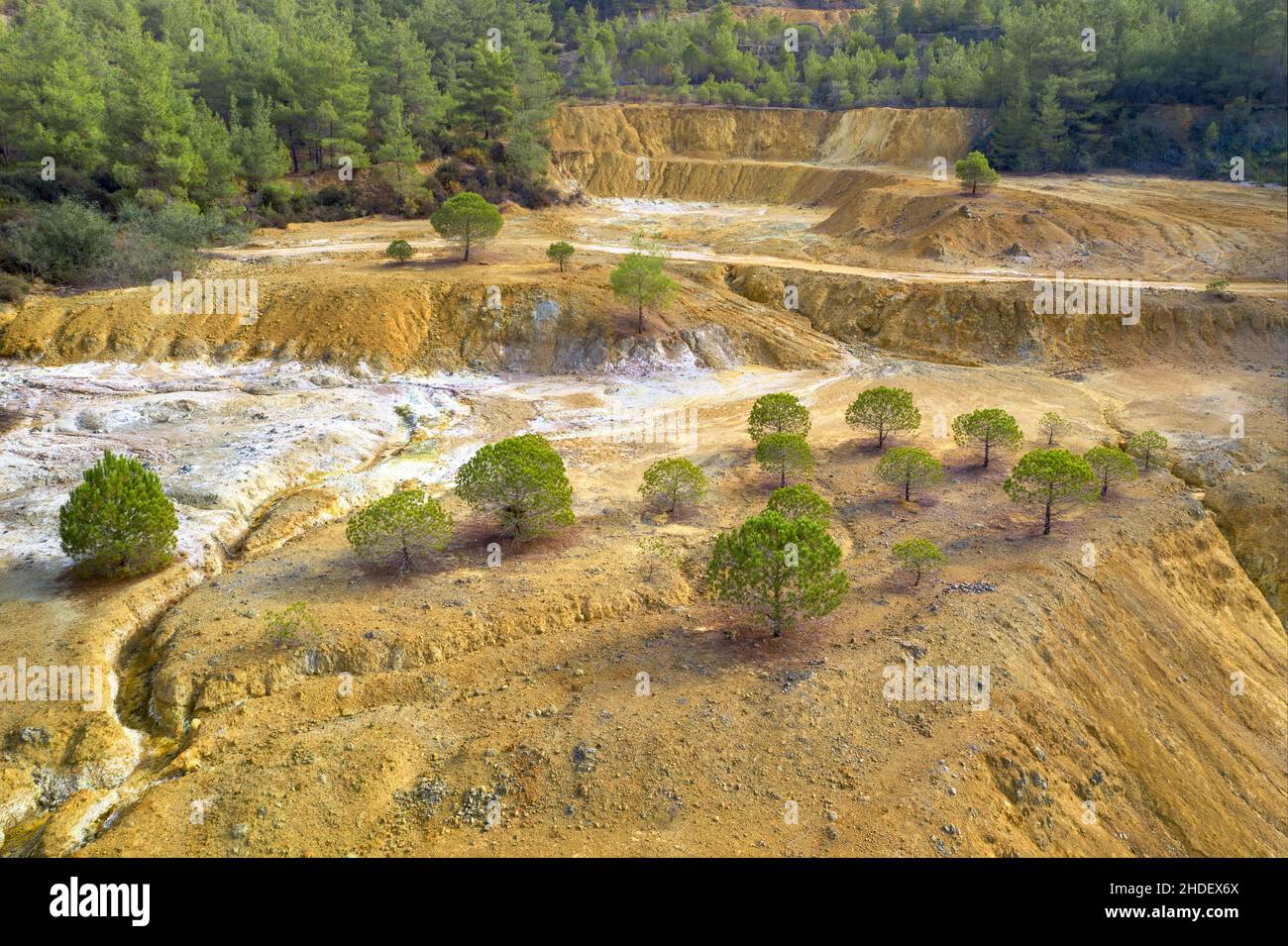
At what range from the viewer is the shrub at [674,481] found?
21.7m

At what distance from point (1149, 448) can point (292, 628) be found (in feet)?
81.9

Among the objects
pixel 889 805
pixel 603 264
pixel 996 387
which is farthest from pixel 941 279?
pixel 889 805

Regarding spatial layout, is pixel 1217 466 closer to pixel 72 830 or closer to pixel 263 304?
pixel 72 830

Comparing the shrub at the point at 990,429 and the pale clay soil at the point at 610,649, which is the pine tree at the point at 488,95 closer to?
the pale clay soil at the point at 610,649

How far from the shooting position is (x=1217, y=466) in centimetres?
2561

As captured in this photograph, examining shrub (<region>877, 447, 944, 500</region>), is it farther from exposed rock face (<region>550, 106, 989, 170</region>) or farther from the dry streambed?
exposed rock face (<region>550, 106, 989, 170</region>)

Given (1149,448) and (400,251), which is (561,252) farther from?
(1149,448)

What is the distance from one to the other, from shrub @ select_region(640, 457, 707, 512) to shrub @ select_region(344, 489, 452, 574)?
5535 millimetres

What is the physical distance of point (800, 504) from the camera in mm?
18953

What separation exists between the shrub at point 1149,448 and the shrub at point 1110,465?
10.4 feet

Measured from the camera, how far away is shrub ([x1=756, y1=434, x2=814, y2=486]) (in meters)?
23.1

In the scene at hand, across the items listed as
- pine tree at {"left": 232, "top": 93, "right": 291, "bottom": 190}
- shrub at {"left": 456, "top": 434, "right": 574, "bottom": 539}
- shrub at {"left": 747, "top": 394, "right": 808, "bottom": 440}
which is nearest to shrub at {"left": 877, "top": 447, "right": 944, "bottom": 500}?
shrub at {"left": 747, "top": 394, "right": 808, "bottom": 440}

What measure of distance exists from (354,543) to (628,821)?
369 inches

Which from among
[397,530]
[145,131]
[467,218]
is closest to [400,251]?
[467,218]
